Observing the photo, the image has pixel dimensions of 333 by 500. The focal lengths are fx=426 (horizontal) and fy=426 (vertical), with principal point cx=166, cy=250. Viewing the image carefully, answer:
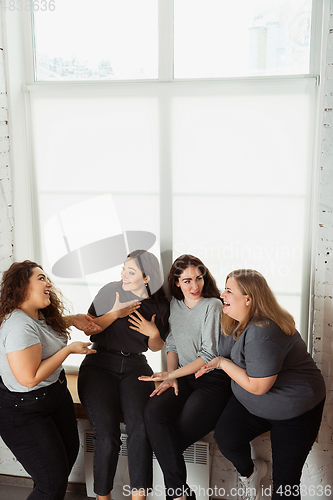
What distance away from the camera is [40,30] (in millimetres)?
2369

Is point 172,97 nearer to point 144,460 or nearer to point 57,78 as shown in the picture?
point 57,78

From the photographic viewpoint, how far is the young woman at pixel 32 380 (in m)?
1.77

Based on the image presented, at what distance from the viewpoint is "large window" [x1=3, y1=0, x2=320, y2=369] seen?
217 cm

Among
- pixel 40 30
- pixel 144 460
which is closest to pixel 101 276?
pixel 144 460

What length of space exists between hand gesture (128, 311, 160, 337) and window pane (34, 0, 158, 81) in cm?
129

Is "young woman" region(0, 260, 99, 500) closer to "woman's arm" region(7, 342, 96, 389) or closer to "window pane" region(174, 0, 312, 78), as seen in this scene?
"woman's arm" region(7, 342, 96, 389)

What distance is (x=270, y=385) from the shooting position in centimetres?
176

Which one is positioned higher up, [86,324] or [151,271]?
[151,271]

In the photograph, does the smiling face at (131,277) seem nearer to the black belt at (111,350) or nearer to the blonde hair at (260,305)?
the black belt at (111,350)

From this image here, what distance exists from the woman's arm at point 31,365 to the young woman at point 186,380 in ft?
1.64

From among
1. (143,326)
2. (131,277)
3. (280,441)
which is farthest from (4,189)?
(280,441)

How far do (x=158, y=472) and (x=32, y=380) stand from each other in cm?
89

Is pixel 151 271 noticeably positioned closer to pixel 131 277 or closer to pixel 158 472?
pixel 131 277

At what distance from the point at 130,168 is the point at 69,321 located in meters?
0.89
